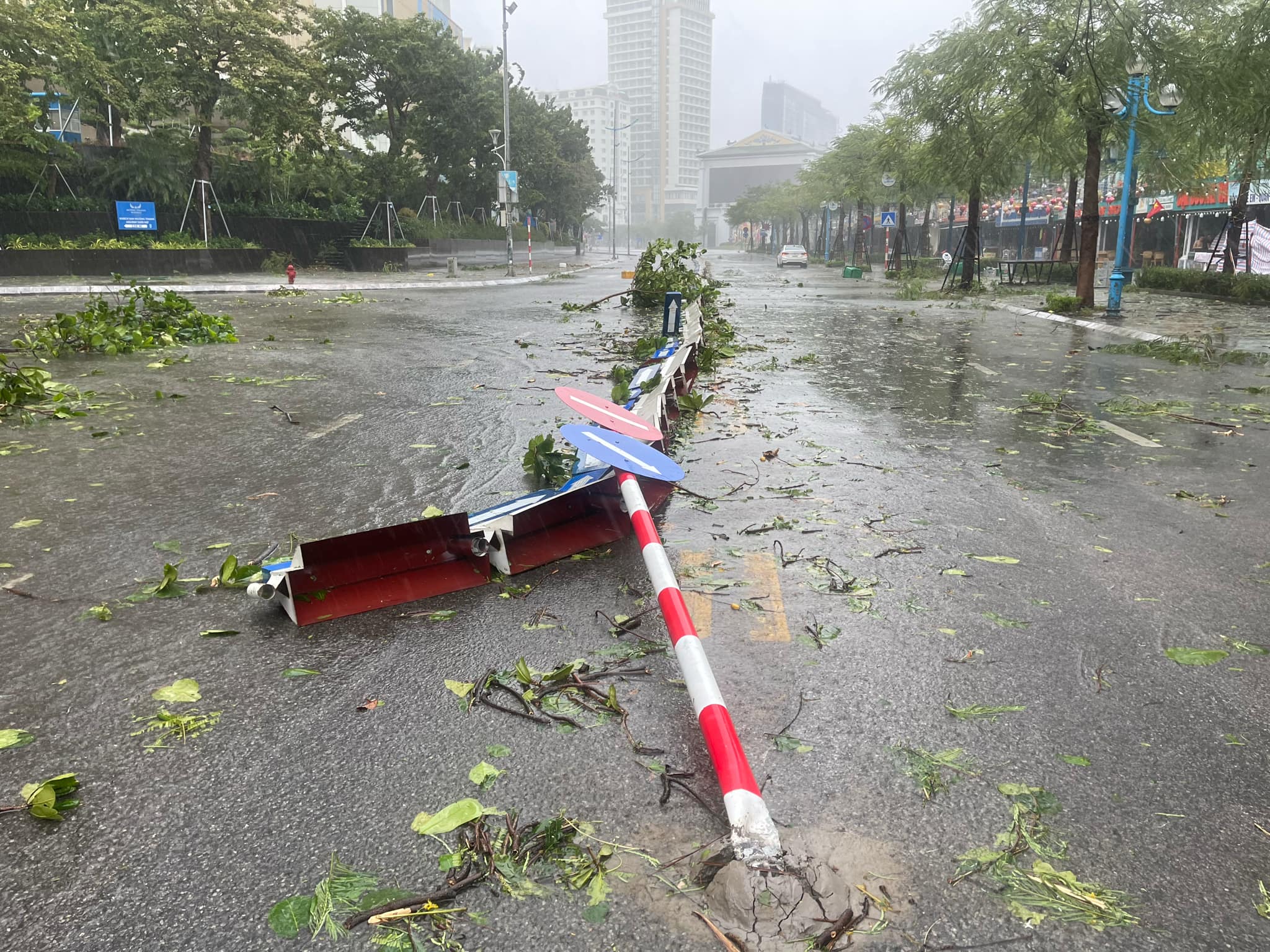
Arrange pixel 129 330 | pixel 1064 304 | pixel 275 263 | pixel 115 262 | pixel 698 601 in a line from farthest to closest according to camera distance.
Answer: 1. pixel 275 263
2. pixel 115 262
3. pixel 1064 304
4. pixel 129 330
5. pixel 698 601

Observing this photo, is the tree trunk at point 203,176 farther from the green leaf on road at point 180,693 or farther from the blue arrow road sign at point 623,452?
the green leaf on road at point 180,693

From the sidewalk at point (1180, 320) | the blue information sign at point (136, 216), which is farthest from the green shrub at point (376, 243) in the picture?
the sidewalk at point (1180, 320)

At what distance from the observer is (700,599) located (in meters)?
4.12

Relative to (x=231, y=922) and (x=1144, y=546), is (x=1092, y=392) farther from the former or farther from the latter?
(x=231, y=922)

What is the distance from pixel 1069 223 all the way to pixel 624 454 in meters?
37.3

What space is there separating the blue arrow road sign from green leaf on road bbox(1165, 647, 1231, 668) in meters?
2.11

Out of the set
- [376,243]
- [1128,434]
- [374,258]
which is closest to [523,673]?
Result: [1128,434]

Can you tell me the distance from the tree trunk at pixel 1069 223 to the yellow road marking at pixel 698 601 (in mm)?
34539

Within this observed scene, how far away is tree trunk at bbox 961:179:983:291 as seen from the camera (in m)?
30.7

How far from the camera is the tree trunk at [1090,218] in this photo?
813 inches

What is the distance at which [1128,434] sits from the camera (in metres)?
8.05

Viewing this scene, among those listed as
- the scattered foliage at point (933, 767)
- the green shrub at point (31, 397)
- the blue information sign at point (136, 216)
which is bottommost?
the scattered foliage at point (933, 767)

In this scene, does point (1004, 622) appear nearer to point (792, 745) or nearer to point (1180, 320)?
point (792, 745)

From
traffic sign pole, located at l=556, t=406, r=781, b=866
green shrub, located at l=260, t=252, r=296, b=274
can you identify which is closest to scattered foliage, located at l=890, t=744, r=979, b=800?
traffic sign pole, located at l=556, t=406, r=781, b=866
